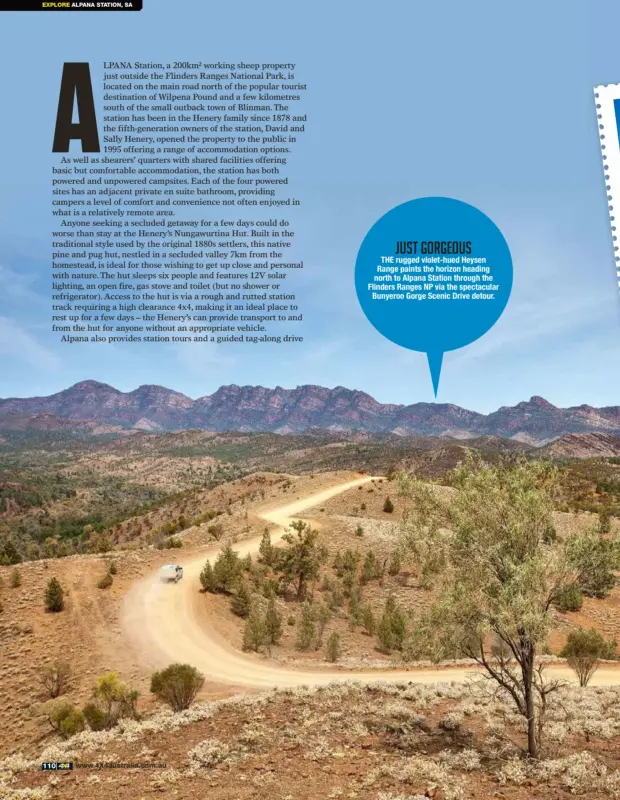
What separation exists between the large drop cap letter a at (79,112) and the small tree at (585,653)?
79.8 feet

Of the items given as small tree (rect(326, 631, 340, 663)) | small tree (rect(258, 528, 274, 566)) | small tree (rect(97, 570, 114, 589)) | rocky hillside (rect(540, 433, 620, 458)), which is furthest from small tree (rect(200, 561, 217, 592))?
rocky hillside (rect(540, 433, 620, 458))

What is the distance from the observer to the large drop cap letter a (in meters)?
13.0

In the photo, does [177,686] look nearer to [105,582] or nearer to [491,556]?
[491,556]

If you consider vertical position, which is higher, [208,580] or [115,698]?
[208,580]

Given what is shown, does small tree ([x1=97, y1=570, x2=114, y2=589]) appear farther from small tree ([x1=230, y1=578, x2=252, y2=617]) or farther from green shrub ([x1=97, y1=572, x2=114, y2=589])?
Result: small tree ([x1=230, y1=578, x2=252, y2=617])

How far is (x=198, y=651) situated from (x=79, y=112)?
66.3 ft

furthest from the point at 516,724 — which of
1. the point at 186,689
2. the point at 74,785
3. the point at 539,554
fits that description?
the point at 74,785

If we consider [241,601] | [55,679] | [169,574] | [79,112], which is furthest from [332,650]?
[79,112]

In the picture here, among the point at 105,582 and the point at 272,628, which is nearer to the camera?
the point at 272,628

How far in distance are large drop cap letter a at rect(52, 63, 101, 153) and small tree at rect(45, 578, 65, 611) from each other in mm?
19615

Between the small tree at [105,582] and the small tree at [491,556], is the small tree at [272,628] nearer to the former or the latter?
the small tree at [105,582]

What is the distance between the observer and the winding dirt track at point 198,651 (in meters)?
18.0

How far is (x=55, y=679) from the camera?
1742 cm

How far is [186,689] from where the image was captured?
1485cm
